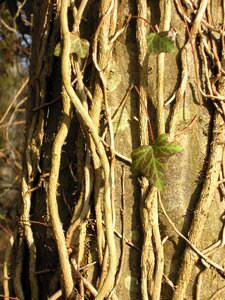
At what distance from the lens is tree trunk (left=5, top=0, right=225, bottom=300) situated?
115cm

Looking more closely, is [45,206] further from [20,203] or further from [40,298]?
[40,298]

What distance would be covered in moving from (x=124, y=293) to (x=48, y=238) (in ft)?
0.88

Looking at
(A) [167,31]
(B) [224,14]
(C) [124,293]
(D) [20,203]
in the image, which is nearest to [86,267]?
(C) [124,293]

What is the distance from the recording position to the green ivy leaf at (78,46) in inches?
45.0

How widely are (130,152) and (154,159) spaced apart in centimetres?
10

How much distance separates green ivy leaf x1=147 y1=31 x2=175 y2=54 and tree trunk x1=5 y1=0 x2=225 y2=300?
0.03m

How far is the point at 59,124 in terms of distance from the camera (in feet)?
3.95

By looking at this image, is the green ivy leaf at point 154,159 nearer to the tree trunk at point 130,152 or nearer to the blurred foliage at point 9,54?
the tree trunk at point 130,152

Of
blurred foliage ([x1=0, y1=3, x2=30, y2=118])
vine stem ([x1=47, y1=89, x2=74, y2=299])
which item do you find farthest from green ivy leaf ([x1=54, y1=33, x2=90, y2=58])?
blurred foliage ([x1=0, y1=3, x2=30, y2=118])

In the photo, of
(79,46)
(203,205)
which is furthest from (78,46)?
(203,205)

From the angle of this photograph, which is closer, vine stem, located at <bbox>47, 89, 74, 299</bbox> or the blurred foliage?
vine stem, located at <bbox>47, 89, 74, 299</bbox>

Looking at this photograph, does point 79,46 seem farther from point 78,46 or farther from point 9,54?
point 9,54

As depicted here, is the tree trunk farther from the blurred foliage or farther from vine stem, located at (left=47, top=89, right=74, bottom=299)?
the blurred foliage

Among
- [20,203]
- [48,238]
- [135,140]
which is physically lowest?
[48,238]
